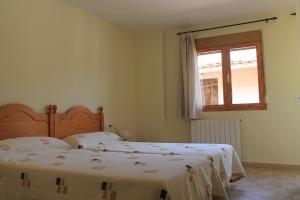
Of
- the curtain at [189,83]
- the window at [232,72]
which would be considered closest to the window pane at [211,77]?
the window at [232,72]

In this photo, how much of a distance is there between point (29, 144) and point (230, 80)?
3.16m

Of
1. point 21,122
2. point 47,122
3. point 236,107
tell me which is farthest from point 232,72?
point 21,122

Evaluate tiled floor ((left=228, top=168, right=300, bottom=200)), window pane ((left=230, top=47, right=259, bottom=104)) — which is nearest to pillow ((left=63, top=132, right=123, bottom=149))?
tiled floor ((left=228, top=168, right=300, bottom=200))

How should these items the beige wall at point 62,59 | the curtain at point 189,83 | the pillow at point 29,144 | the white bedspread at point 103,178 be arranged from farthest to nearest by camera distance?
the curtain at point 189,83 < the beige wall at point 62,59 < the pillow at point 29,144 < the white bedspread at point 103,178

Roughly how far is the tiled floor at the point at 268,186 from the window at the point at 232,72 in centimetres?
104

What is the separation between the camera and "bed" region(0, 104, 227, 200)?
1.59 metres

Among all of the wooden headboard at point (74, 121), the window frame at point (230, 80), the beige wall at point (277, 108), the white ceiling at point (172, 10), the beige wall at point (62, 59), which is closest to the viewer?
the beige wall at point (62, 59)

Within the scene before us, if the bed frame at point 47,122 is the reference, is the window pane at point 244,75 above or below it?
above

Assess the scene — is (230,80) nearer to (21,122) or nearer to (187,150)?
(187,150)

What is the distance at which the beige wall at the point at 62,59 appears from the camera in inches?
114

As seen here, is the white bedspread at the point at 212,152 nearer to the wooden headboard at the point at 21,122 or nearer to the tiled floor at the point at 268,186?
the tiled floor at the point at 268,186

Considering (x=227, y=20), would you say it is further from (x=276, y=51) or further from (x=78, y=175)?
(x=78, y=175)

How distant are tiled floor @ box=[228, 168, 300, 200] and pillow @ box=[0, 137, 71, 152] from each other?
1.92m

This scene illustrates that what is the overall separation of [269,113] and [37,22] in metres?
3.49
